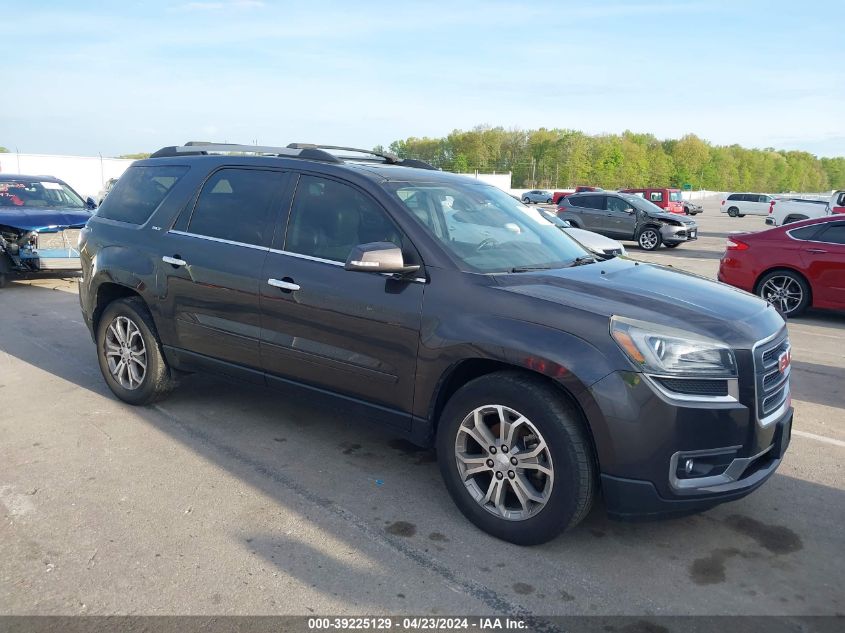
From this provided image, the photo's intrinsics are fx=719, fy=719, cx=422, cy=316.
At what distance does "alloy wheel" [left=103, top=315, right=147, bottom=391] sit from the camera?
5.22 metres

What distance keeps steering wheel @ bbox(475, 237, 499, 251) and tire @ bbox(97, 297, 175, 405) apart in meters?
2.49

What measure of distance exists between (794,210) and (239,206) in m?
30.7

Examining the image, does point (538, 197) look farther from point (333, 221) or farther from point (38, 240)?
point (333, 221)

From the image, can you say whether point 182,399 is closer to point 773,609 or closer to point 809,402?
point 773,609

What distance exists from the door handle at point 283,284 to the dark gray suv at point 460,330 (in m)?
0.02

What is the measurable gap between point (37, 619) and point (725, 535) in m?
3.13

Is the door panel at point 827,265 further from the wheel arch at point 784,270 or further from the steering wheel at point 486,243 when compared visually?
the steering wheel at point 486,243

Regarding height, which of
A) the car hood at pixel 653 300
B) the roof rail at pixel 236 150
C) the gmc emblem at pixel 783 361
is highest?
the roof rail at pixel 236 150

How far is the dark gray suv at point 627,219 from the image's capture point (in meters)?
20.5

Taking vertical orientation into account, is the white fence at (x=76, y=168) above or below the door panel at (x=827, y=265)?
above

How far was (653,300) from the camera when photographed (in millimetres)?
3441

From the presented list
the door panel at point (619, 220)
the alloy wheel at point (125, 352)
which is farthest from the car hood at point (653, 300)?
the door panel at point (619, 220)

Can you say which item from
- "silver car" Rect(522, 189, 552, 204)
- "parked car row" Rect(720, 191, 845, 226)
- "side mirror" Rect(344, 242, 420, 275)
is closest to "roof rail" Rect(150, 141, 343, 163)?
"side mirror" Rect(344, 242, 420, 275)

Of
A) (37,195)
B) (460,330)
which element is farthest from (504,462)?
(37,195)
